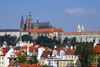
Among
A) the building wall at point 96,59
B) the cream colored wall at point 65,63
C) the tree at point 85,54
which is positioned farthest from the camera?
the building wall at point 96,59

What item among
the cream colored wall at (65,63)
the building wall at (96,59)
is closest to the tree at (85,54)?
the building wall at (96,59)

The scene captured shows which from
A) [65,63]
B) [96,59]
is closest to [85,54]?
[65,63]

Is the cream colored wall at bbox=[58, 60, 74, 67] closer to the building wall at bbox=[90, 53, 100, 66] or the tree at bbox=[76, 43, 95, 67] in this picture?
the tree at bbox=[76, 43, 95, 67]

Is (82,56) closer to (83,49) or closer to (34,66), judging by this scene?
(83,49)

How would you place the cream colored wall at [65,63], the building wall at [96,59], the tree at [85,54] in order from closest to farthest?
the tree at [85,54], the cream colored wall at [65,63], the building wall at [96,59]

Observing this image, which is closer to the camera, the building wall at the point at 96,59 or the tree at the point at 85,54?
the tree at the point at 85,54

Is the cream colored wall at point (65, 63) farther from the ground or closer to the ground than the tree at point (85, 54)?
closer to the ground

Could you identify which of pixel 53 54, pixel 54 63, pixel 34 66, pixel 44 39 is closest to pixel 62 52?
pixel 53 54

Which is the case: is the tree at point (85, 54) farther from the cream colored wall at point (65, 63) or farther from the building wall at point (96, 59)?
the cream colored wall at point (65, 63)

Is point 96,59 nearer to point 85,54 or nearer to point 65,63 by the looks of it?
point 85,54

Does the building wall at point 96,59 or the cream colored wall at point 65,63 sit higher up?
the building wall at point 96,59

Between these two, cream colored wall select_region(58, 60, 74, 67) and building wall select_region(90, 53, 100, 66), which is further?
building wall select_region(90, 53, 100, 66)

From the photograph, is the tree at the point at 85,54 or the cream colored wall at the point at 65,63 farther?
the cream colored wall at the point at 65,63

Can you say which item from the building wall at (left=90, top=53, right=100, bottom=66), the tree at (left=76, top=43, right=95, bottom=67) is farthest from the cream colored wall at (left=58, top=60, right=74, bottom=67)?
the building wall at (left=90, top=53, right=100, bottom=66)
